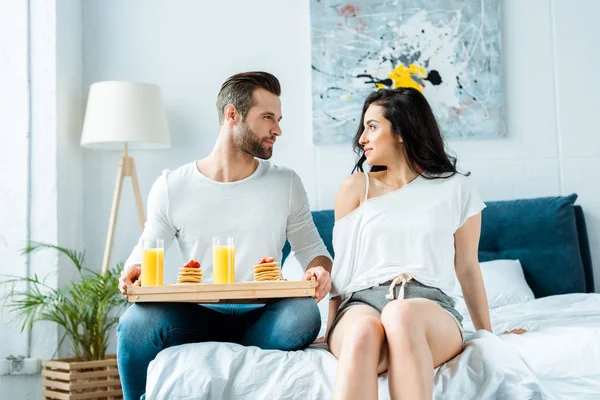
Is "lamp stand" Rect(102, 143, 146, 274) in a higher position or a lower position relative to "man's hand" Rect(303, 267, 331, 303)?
higher

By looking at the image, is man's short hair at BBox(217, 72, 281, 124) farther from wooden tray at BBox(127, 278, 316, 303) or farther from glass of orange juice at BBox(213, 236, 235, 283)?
wooden tray at BBox(127, 278, 316, 303)

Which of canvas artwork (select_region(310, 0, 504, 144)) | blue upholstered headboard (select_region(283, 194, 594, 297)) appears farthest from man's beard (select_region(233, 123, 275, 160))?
canvas artwork (select_region(310, 0, 504, 144))

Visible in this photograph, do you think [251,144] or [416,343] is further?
[251,144]

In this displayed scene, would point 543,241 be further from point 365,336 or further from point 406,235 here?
point 365,336

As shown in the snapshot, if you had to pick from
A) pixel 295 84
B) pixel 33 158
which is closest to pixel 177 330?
pixel 33 158

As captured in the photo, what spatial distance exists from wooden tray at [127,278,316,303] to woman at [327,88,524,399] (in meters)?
0.15

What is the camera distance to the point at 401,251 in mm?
2045

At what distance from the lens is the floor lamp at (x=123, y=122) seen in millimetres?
3510

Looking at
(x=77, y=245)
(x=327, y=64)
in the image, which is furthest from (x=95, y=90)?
(x=327, y=64)

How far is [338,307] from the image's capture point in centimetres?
210

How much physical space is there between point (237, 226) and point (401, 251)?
543 millimetres

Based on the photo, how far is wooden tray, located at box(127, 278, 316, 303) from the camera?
1.83 m

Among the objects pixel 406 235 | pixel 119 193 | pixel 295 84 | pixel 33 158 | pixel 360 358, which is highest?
pixel 295 84

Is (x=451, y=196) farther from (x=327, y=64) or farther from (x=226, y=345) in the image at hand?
(x=327, y=64)
